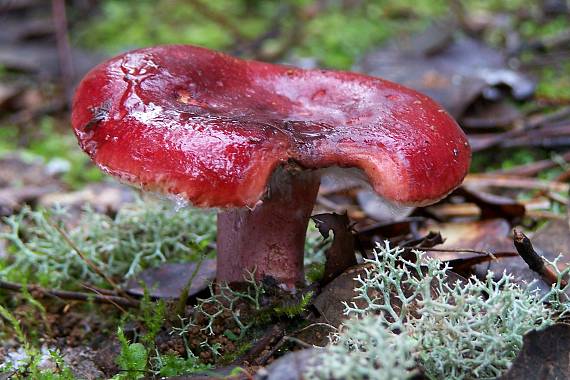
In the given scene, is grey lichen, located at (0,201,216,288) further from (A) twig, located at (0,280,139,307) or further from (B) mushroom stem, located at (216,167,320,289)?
(B) mushroom stem, located at (216,167,320,289)

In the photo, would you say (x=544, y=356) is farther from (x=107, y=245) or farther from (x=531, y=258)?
(x=107, y=245)

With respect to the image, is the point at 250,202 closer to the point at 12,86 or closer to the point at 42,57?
the point at 12,86

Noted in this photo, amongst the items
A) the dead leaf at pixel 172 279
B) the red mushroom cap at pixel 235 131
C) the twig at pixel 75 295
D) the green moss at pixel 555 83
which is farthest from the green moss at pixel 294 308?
the green moss at pixel 555 83

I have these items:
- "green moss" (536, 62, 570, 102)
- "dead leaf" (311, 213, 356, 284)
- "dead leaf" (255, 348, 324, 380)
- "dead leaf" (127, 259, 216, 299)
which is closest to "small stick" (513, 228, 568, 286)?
"dead leaf" (311, 213, 356, 284)

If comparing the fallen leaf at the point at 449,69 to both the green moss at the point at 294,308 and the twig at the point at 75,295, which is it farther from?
the twig at the point at 75,295

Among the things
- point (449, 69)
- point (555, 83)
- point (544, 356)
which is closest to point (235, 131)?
point (544, 356)

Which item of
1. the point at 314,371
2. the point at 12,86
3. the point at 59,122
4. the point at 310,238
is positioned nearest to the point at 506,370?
the point at 314,371

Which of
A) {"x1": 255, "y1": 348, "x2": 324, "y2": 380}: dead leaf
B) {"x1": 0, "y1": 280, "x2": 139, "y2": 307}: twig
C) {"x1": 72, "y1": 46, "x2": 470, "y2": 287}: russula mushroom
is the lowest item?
{"x1": 0, "y1": 280, "x2": 139, "y2": 307}: twig

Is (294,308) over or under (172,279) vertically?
over
